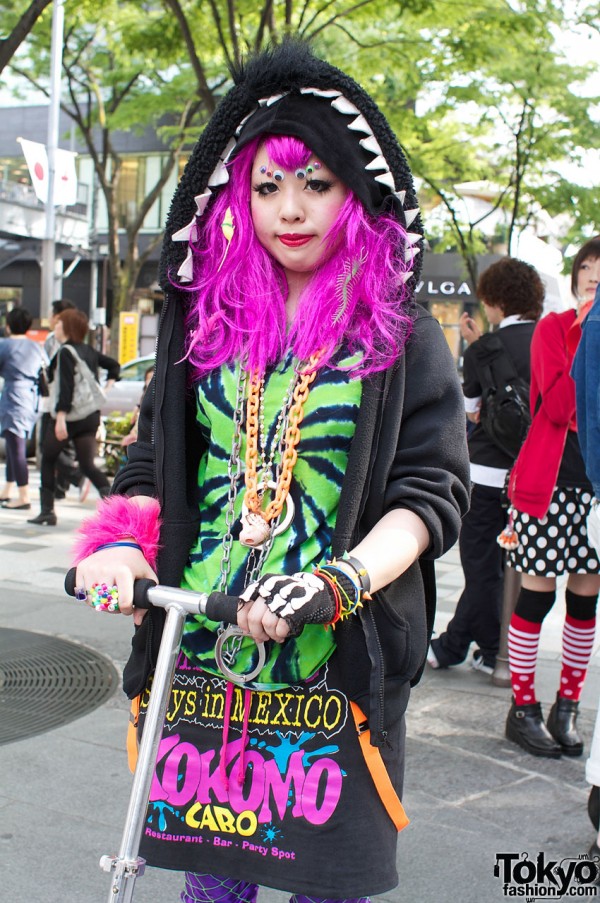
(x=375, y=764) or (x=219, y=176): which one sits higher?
(x=219, y=176)

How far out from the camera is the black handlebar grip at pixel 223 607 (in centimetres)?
146

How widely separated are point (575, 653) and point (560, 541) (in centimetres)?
45

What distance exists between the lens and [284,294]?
73.4 inches

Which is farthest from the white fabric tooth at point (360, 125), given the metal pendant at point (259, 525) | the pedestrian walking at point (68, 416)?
the pedestrian walking at point (68, 416)

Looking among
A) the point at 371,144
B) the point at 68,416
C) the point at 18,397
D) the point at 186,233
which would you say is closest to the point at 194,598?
the point at 186,233

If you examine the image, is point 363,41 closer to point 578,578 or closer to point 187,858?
point 578,578

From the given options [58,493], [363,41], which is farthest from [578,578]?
[363,41]

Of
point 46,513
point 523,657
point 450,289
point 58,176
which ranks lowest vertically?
point 46,513

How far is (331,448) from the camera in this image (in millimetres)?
1726

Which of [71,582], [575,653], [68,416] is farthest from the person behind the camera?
[68,416]

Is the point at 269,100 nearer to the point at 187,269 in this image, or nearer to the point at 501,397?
the point at 187,269

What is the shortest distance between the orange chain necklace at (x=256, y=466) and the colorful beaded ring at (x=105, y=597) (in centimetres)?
23

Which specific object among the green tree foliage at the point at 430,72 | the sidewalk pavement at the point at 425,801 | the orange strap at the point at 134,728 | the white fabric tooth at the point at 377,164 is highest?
the green tree foliage at the point at 430,72

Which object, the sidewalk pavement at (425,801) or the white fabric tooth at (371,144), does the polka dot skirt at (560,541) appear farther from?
the white fabric tooth at (371,144)
